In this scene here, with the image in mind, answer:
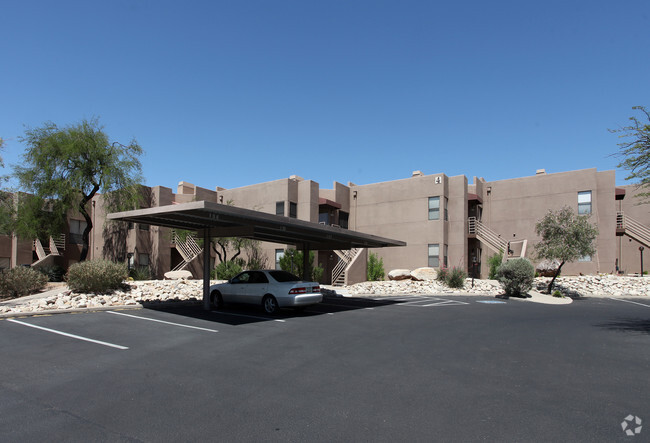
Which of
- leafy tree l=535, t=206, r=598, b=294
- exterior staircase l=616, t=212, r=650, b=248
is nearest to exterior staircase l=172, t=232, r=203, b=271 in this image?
leafy tree l=535, t=206, r=598, b=294

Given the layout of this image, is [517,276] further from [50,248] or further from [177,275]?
[50,248]

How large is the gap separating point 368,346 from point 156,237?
1044 inches

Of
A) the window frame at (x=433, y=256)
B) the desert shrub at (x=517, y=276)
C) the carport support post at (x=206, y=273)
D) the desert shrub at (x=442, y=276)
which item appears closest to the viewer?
the carport support post at (x=206, y=273)

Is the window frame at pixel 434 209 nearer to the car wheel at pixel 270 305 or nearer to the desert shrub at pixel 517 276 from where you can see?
the desert shrub at pixel 517 276

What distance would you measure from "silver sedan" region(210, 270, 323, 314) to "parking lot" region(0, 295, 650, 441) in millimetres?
2161

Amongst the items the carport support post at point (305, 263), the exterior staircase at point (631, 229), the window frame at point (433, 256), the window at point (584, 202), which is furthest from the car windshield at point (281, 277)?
the exterior staircase at point (631, 229)

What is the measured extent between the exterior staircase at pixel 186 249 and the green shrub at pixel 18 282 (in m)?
12.5

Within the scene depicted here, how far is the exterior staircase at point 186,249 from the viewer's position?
31.7m

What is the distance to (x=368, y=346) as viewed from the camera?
924 centimetres

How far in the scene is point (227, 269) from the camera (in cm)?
3022

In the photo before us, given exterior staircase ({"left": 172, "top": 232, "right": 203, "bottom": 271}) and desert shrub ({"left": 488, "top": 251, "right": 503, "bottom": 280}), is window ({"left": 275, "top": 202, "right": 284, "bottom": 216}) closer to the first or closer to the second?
exterior staircase ({"left": 172, "top": 232, "right": 203, "bottom": 271})

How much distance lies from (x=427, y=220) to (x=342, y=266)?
6845mm

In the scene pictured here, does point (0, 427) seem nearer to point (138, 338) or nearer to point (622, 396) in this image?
point (138, 338)

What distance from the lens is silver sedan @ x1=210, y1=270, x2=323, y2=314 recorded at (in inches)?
553
